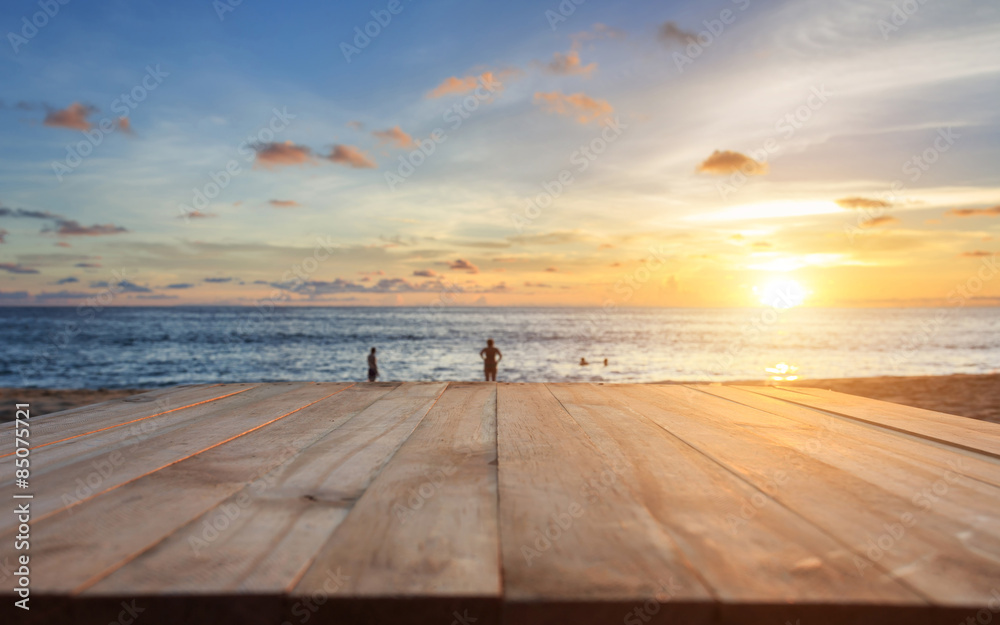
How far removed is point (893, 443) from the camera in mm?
2084

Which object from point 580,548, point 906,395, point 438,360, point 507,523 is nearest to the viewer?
point 580,548

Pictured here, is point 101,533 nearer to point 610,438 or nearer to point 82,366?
point 610,438

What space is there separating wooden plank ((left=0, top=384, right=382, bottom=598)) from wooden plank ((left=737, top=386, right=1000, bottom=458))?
101 inches

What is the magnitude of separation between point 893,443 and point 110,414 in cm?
356

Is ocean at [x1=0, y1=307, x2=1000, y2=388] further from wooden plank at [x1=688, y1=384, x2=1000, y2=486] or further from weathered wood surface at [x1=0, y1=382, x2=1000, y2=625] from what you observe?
weathered wood surface at [x1=0, y1=382, x2=1000, y2=625]

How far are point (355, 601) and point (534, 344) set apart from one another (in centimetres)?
4287

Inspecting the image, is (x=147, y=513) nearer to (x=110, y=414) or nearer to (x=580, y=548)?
(x=580, y=548)

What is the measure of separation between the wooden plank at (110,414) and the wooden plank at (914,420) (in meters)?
3.51

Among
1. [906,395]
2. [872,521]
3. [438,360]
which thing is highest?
[872,521]

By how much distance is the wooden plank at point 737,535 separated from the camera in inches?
37.5

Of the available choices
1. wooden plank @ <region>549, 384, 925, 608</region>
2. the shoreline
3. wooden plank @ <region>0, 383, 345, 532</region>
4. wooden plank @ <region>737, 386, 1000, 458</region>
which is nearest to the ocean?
the shoreline

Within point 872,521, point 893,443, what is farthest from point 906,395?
point 872,521

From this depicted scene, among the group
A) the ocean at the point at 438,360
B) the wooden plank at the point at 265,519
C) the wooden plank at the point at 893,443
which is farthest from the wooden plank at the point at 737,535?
the ocean at the point at 438,360

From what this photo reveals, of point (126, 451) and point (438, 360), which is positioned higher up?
point (126, 451)
